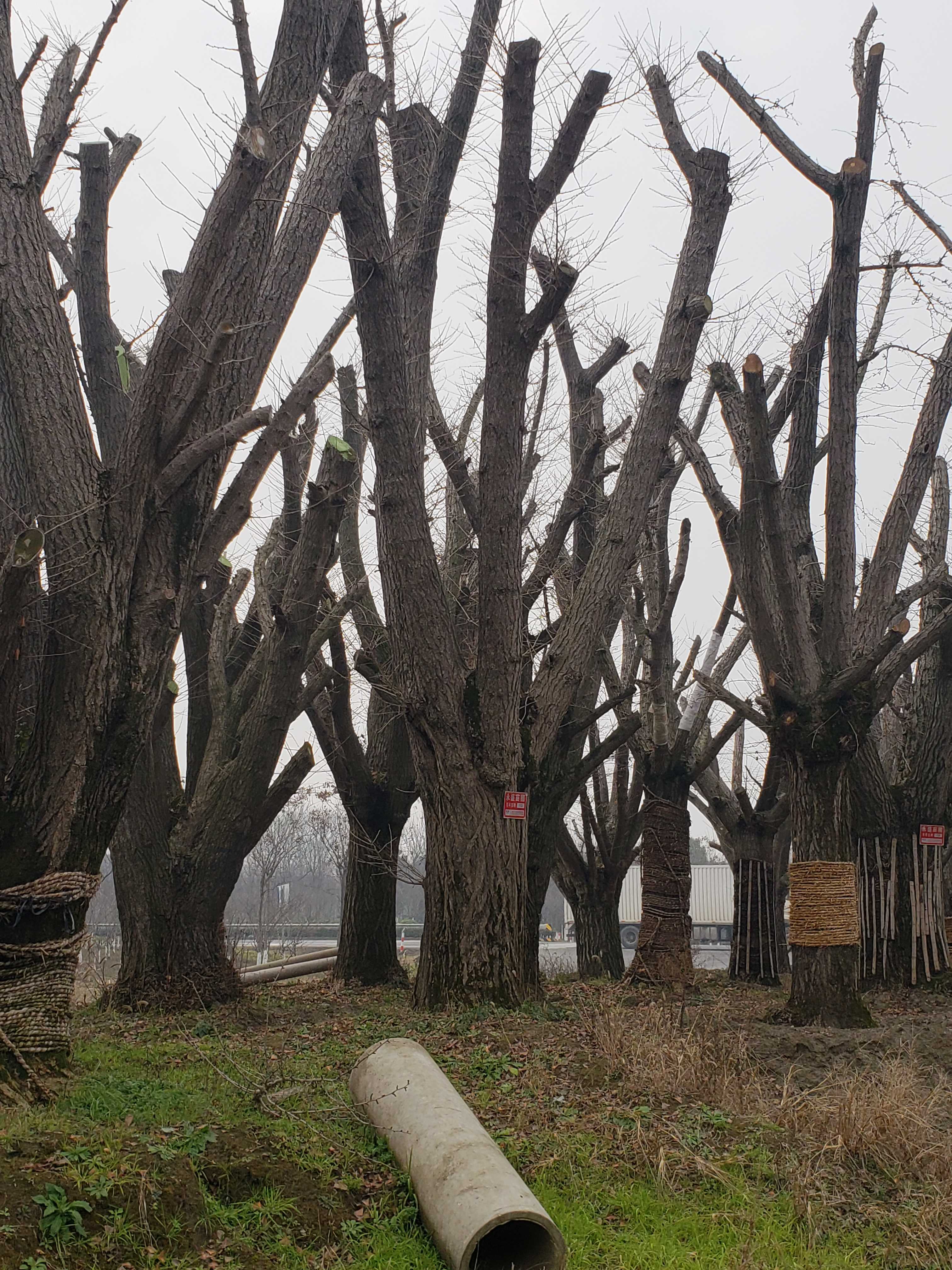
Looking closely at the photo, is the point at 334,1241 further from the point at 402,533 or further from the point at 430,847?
the point at 402,533

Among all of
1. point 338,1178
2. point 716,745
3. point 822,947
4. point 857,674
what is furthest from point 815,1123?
point 716,745

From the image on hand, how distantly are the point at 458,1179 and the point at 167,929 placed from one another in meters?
5.28

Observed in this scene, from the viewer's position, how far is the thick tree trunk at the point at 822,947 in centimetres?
823

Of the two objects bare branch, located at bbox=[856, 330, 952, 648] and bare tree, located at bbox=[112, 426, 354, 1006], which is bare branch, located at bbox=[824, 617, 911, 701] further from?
bare tree, located at bbox=[112, 426, 354, 1006]

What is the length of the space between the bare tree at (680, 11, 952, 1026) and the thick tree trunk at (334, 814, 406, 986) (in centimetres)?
395

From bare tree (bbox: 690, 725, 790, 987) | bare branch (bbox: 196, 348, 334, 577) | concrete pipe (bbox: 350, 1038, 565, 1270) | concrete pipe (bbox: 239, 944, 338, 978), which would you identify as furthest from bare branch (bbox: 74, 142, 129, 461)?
concrete pipe (bbox: 239, 944, 338, 978)

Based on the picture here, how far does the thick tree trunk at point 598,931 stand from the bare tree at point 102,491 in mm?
9461

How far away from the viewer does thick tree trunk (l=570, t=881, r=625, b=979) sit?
1391 centimetres

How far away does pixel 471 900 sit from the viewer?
A: 7.93m

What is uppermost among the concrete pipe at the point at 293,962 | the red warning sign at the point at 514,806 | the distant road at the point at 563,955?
the red warning sign at the point at 514,806

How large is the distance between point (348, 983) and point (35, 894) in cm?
624

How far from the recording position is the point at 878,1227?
472 centimetres

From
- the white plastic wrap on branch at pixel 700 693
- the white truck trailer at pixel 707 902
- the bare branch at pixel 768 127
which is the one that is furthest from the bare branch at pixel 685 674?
the white truck trailer at pixel 707 902

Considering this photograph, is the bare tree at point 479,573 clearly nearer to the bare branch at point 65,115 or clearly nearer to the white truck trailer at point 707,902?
the bare branch at point 65,115
